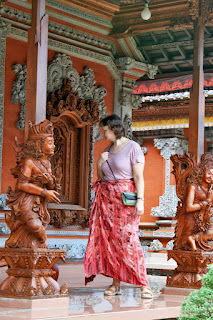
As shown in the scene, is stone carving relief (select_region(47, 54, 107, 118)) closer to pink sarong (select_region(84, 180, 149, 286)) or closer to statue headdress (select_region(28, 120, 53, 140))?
pink sarong (select_region(84, 180, 149, 286))

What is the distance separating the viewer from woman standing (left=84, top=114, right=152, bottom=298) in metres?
5.50

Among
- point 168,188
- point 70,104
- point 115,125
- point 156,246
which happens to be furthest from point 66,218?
point 168,188

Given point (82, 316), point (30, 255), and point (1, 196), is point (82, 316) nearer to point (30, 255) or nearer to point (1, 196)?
point (30, 255)

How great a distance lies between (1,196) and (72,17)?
304 cm

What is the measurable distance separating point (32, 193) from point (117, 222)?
37.7 inches

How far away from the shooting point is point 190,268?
6316 mm

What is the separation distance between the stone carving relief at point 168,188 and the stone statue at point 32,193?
11957mm

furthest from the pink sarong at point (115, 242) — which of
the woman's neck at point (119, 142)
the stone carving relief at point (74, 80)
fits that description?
the stone carving relief at point (74, 80)

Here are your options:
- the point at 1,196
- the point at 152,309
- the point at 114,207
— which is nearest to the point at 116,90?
the point at 1,196

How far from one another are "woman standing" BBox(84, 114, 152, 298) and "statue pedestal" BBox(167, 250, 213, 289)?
30.5 inches

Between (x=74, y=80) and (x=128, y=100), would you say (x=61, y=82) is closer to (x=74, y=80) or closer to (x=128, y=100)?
(x=74, y=80)

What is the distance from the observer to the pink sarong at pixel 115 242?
5.50 metres

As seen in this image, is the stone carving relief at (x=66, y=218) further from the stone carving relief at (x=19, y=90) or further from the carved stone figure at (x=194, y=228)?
the carved stone figure at (x=194, y=228)

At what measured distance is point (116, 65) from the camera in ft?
34.1
